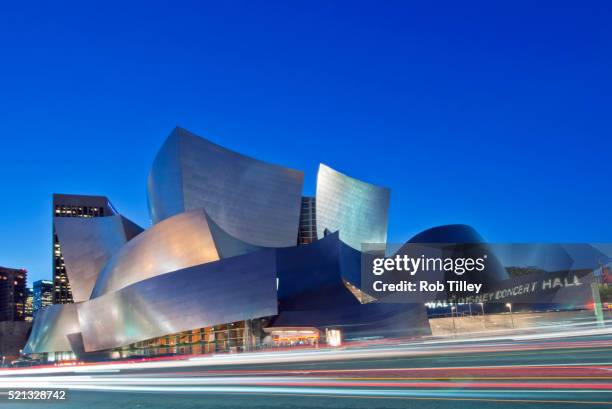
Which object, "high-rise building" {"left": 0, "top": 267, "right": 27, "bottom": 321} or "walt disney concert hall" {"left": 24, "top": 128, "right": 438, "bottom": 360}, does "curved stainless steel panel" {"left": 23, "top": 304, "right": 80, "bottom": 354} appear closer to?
"walt disney concert hall" {"left": 24, "top": 128, "right": 438, "bottom": 360}

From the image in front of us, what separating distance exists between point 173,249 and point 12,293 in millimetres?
147873

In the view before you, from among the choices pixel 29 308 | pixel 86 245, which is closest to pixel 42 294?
pixel 29 308

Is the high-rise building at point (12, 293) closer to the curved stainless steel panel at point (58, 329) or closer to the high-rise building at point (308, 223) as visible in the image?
the high-rise building at point (308, 223)

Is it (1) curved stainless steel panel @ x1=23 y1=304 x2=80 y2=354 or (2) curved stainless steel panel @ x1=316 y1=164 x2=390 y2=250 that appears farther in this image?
(2) curved stainless steel panel @ x1=316 y1=164 x2=390 y2=250

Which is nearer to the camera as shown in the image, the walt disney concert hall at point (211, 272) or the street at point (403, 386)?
the street at point (403, 386)

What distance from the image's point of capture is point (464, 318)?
38656 millimetres

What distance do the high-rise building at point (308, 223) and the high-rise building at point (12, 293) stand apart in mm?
127497

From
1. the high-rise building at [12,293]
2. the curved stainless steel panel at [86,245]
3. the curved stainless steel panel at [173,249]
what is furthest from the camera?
the high-rise building at [12,293]

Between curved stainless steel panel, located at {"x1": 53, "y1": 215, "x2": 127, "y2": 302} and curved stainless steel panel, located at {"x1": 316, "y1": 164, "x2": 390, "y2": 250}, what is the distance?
61.2ft

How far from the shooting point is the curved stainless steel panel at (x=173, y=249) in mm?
34500

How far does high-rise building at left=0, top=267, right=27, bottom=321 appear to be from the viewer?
155375 mm

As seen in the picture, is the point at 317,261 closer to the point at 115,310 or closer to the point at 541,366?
the point at 115,310

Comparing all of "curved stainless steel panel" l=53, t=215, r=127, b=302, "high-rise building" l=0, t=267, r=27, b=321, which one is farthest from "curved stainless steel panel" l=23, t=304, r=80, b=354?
"high-rise building" l=0, t=267, r=27, b=321

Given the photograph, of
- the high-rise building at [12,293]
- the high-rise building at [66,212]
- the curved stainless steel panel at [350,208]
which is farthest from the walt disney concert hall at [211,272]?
the high-rise building at [12,293]
